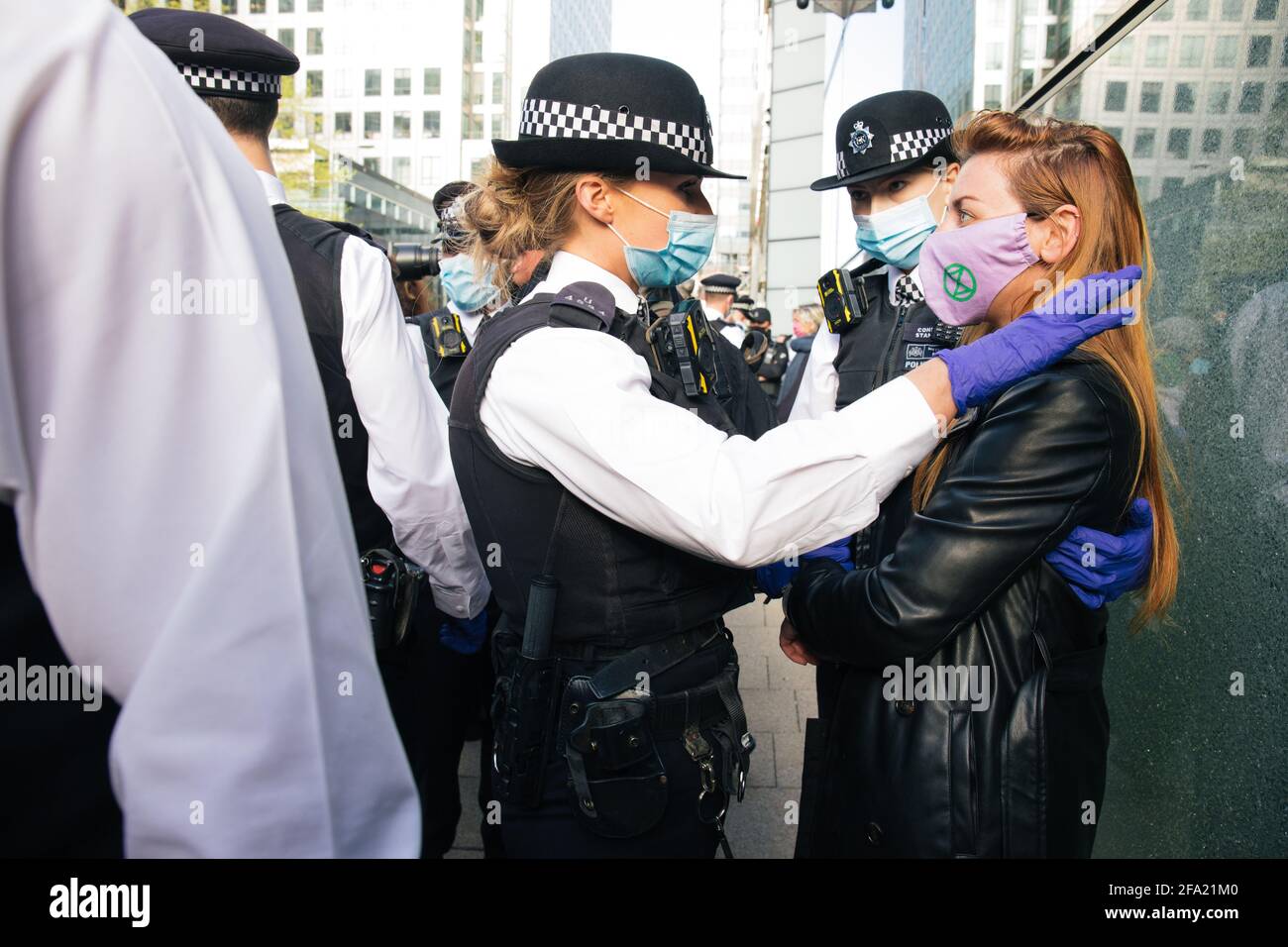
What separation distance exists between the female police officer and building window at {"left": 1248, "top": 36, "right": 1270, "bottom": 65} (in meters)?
1.17

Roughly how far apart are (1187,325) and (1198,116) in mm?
580

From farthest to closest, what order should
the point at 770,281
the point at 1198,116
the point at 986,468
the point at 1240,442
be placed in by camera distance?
1. the point at 770,281
2. the point at 1198,116
3. the point at 1240,442
4. the point at 986,468

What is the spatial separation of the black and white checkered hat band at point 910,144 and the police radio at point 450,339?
1.90 metres

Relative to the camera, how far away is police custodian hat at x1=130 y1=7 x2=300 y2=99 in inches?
94.0

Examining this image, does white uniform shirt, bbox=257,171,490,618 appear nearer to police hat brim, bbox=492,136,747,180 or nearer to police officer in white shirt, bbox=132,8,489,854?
police officer in white shirt, bbox=132,8,489,854

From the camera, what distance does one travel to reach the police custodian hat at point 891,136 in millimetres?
3354

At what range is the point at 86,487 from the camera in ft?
2.07

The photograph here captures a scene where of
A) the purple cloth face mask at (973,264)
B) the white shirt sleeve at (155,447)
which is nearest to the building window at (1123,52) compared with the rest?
the purple cloth face mask at (973,264)

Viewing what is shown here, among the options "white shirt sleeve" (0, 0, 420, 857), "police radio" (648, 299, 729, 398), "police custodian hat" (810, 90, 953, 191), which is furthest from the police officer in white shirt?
"police custodian hat" (810, 90, 953, 191)

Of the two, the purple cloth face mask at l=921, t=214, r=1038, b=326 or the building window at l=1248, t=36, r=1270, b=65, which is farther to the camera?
the building window at l=1248, t=36, r=1270, b=65

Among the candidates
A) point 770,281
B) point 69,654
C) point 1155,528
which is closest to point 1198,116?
point 1155,528

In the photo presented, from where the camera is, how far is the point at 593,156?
76.4 inches

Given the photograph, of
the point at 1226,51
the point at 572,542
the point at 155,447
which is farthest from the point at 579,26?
the point at 155,447

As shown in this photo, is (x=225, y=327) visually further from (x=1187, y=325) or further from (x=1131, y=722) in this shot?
(x=1131, y=722)
